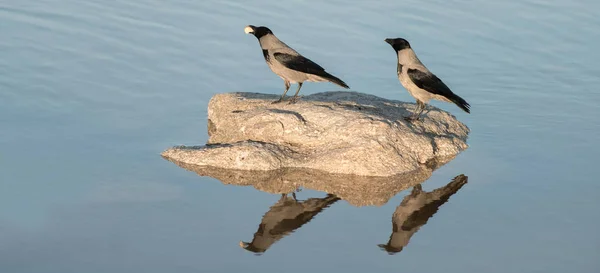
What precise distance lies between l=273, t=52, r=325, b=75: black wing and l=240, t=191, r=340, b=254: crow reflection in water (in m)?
2.84

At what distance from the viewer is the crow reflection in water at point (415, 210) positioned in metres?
11.8

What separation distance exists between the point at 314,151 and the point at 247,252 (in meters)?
3.04

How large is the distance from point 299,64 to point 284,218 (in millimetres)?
3559

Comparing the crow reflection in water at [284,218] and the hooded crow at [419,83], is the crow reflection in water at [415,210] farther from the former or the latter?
the hooded crow at [419,83]

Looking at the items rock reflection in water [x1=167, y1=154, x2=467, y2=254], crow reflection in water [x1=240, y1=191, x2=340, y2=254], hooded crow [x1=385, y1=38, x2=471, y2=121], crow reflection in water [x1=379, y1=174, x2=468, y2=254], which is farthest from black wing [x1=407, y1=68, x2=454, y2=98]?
crow reflection in water [x1=240, y1=191, x2=340, y2=254]

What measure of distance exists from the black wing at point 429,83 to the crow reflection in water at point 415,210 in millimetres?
1398

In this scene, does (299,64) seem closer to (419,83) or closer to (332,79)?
(332,79)

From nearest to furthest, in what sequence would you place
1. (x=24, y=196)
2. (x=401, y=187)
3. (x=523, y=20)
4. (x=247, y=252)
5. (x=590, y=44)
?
1. (x=247, y=252)
2. (x=24, y=196)
3. (x=401, y=187)
4. (x=590, y=44)
5. (x=523, y=20)

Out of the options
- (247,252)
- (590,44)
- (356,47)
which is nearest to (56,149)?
(247,252)

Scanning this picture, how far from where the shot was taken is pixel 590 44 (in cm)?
2039

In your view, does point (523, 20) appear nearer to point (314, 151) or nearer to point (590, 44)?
point (590, 44)

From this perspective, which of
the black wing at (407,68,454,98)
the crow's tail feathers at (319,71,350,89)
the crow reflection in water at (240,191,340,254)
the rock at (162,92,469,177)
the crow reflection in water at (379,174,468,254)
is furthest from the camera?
the crow's tail feathers at (319,71,350,89)

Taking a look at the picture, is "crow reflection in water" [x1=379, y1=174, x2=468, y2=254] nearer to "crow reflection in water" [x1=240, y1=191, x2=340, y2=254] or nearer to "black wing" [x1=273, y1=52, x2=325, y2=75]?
"crow reflection in water" [x1=240, y1=191, x2=340, y2=254]

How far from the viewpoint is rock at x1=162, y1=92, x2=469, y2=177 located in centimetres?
1369
